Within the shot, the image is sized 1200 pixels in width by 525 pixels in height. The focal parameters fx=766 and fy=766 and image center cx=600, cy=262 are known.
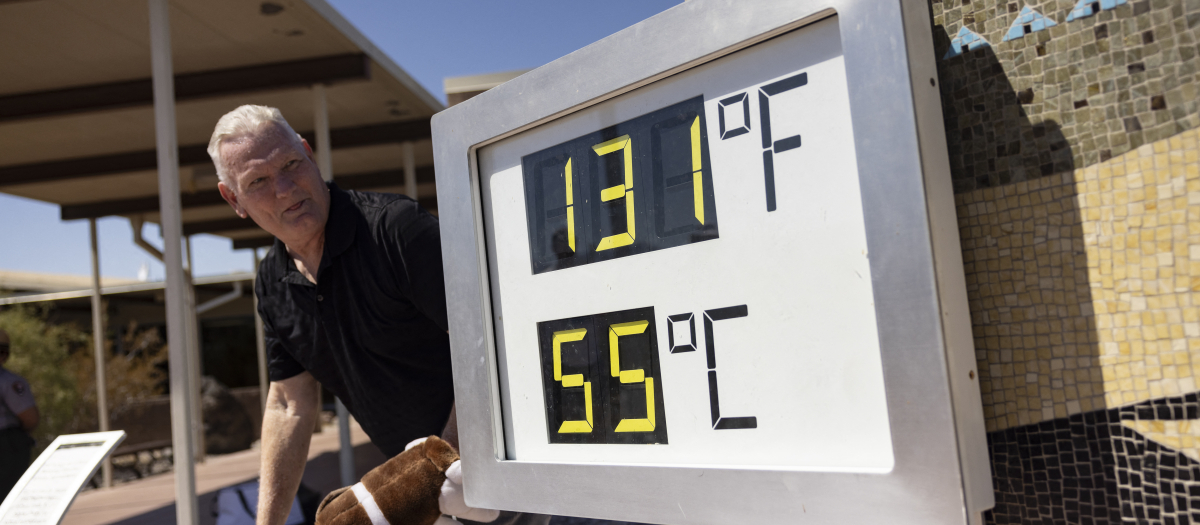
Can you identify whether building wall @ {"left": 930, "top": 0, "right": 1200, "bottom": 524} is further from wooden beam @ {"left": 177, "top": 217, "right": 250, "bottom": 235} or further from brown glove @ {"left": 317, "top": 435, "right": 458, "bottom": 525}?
A: wooden beam @ {"left": 177, "top": 217, "right": 250, "bottom": 235}

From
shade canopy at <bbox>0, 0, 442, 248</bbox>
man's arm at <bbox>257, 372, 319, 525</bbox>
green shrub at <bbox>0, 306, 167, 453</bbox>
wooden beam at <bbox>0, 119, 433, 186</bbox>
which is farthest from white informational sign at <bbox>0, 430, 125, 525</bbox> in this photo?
green shrub at <bbox>0, 306, 167, 453</bbox>

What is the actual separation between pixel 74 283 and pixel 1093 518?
26.4m

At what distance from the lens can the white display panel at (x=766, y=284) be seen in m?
0.64

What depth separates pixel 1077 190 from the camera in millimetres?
593

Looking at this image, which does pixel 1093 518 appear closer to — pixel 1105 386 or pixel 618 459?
pixel 1105 386

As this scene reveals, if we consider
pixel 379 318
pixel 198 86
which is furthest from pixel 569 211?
pixel 198 86

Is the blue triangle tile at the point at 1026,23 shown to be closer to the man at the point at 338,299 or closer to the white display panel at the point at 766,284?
the white display panel at the point at 766,284

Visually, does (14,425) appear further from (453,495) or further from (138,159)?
(453,495)

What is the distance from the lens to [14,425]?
17.8 ft

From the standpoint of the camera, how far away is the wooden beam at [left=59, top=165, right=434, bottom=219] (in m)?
10.0

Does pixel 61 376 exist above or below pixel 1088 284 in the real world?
below

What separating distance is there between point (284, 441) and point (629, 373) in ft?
4.10

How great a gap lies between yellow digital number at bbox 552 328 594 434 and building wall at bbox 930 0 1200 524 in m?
0.40

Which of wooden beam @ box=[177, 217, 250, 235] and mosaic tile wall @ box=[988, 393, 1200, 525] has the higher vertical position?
wooden beam @ box=[177, 217, 250, 235]
